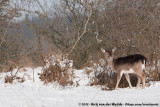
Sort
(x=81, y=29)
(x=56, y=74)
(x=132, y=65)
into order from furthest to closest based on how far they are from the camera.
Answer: (x=81, y=29)
(x=56, y=74)
(x=132, y=65)

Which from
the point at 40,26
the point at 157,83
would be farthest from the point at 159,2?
the point at 40,26

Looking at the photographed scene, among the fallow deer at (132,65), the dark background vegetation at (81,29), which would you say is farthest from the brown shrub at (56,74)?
the fallow deer at (132,65)

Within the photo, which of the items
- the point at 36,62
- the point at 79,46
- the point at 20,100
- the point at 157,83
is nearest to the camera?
the point at 20,100

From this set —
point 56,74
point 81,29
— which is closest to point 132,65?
point 56,74

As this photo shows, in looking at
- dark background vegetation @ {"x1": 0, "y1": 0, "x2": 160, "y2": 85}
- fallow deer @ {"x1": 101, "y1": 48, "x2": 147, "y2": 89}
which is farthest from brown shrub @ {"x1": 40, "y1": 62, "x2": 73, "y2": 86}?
fallow deer @ {"x1": 101, "y1": 48, "x2": 147, "y2": 89}

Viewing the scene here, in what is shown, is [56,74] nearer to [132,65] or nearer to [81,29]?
[132,65]

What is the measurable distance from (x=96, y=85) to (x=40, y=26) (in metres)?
8.39

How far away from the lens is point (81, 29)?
1574 cm

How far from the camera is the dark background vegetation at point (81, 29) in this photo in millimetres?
10266

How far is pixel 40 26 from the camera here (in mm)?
16531

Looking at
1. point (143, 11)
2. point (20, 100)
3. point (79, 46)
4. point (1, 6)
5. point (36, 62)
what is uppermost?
point (1, 6)

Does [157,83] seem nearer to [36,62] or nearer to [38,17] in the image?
[36,62]

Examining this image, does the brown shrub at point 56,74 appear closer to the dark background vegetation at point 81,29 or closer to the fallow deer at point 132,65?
the dark background vegetation at point 81,29

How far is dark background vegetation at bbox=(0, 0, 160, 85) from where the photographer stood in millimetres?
10266
